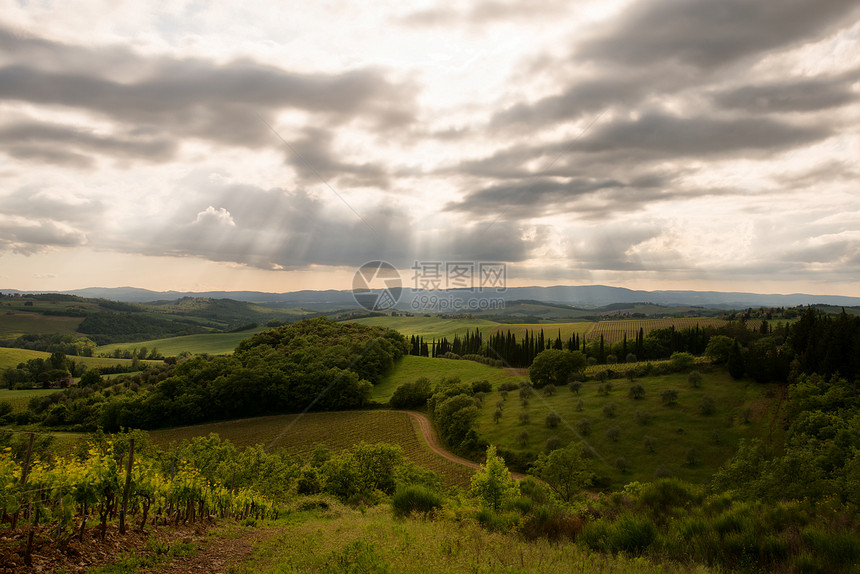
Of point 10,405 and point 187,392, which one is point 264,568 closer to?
point 187,392

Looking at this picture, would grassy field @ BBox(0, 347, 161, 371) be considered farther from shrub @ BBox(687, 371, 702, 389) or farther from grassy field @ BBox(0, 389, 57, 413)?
shrub @ BBox(687, 371, 702, 389)

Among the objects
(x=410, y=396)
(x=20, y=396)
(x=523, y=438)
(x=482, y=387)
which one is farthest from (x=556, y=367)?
(x=20, y=396)

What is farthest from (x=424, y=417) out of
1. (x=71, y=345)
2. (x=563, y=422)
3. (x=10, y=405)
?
(x=71, y=345)

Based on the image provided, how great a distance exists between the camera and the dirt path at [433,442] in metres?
61.2

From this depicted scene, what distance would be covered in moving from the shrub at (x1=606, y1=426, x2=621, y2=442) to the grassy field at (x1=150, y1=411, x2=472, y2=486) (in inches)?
806

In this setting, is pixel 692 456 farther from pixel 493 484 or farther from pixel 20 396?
pixel 20 396

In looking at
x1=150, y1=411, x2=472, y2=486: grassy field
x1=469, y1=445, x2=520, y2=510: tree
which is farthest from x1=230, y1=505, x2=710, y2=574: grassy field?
x1=150, y1=411, x2=472, y2=486: grassy field

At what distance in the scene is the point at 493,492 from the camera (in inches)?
1160

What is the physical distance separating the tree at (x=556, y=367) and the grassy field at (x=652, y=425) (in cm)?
932

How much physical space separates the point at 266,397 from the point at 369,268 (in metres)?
77.6

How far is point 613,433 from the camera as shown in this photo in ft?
188

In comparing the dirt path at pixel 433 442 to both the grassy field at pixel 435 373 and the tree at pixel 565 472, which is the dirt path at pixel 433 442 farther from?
the grassy field at pixel 435 373

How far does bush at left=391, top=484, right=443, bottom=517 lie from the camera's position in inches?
794

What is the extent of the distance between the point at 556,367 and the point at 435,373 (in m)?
34.0
